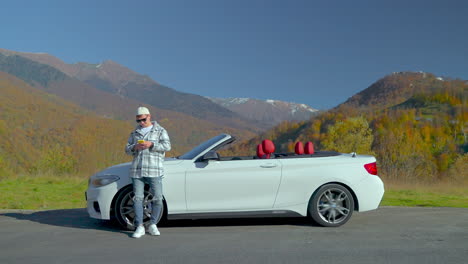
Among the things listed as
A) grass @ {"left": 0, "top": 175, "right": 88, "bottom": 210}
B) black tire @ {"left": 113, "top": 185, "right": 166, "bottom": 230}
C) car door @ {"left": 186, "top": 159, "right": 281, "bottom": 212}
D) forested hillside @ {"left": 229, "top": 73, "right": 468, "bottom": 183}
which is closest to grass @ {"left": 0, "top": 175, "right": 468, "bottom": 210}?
grass @ {"left": 0, "top": 175, "right": 88, "bottom": 210}

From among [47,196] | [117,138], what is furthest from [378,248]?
[117,138]

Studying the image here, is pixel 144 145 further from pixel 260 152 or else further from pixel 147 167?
pixel 260 152

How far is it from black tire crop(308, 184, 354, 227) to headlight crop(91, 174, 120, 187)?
120 inches

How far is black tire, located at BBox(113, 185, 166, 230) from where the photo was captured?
7.46m

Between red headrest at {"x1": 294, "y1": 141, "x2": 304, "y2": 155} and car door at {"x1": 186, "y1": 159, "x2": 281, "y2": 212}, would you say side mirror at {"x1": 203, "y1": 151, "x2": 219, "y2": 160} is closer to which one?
car door at {"x1": 186, "y1": 159, "x2": 281, "y2": 212}

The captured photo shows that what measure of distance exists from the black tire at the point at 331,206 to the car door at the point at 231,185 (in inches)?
26.1

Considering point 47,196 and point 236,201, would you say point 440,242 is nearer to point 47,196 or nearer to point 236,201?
point 236,201

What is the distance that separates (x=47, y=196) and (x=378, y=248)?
10959mm

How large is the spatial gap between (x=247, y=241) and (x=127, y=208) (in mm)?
2089

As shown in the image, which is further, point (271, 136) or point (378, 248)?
point (271, 136)

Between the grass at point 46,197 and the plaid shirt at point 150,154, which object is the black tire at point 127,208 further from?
the grass at point 46,197

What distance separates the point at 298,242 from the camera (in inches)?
253

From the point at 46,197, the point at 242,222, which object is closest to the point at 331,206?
the point at 242,222

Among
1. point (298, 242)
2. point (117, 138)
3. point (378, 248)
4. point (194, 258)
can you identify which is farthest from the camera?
point (117, 138)
